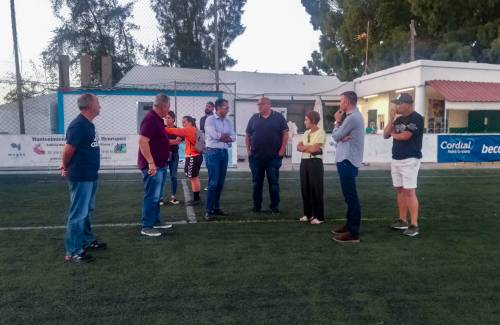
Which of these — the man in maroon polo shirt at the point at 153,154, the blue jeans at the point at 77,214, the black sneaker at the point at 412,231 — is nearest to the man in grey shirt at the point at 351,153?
the black sneaker at the point at 412,231

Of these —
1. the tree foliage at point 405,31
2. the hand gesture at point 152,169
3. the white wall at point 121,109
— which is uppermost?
the tree foliage at point 405,31

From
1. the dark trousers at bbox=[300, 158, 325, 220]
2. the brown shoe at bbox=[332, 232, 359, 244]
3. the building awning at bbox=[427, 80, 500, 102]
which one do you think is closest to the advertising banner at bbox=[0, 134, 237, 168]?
the dark trousers at bbox=[300, 158, 325, 220]

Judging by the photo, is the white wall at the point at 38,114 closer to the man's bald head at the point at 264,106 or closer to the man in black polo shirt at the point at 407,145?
the man's bald head at the point at 264,106

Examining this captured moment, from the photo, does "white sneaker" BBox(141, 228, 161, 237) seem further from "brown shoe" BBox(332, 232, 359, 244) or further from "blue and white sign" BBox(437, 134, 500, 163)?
"blue and white sign" BBox(437, 134, 500, 163)

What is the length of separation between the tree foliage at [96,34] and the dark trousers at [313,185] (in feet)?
91.1

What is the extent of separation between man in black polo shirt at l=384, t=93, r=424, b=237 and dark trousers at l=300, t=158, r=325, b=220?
1097 millimetres

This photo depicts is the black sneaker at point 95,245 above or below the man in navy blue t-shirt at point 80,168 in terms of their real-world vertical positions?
below

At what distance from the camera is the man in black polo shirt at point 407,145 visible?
19.1 feet

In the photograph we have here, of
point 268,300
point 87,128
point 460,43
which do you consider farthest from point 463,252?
point 460,43

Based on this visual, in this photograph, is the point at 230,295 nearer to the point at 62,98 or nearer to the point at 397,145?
the point at 397,145

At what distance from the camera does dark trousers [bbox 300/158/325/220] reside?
659 cm

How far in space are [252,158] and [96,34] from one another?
29.5 m

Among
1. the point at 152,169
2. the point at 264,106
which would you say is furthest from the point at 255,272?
the point at 264,106

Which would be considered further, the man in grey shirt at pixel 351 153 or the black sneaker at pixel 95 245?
the man in grey shirt at pixel 351 153
